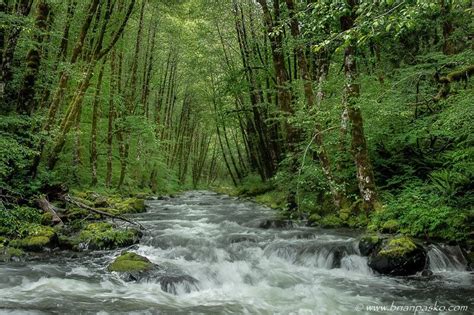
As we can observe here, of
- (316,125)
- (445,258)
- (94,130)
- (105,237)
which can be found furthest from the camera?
(94,130)

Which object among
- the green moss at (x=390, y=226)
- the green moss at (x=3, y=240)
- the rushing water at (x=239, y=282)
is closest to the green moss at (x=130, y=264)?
the rushing water at (x=239, y=282)

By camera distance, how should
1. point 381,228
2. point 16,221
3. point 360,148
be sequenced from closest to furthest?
point 16,221
point 381,228
point 360,148

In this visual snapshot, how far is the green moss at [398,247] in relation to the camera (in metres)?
8.59

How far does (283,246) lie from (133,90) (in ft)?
56.1

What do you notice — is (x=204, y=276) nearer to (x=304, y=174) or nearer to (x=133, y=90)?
(x=304, y=174)

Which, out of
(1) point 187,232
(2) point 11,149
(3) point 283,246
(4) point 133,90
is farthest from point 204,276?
(4) point 133,90

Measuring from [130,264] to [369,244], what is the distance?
555 cm

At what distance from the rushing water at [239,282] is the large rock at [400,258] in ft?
0.91

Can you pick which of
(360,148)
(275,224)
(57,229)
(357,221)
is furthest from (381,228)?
(57,229)

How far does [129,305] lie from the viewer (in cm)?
665

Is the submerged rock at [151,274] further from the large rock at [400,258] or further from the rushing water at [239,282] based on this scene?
the large rock at [400,258]

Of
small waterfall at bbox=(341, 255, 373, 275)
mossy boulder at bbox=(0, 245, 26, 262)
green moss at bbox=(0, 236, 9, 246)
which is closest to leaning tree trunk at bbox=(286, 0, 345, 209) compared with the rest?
small waterfall at bbox=(341, 255, 373, 275)

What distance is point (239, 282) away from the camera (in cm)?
854

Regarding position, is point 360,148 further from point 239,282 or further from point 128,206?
point 128,206
